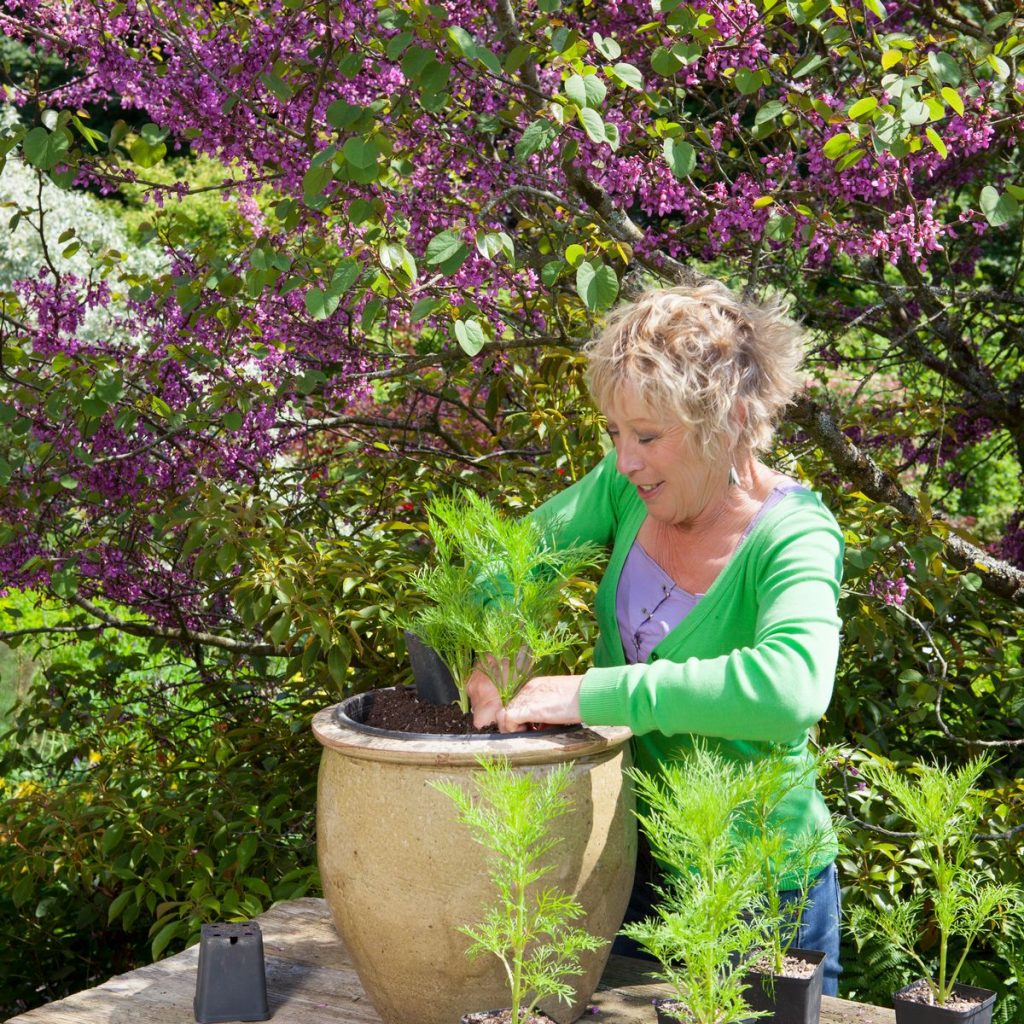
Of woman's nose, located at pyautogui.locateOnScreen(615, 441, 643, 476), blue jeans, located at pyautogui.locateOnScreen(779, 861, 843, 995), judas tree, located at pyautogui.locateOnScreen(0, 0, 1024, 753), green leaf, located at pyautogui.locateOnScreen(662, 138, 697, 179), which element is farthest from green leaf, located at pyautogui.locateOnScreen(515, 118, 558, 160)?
blue jeans, located at pyautogui.locateOnScreen(779, 861, 843, 995)

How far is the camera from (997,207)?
2400 mm

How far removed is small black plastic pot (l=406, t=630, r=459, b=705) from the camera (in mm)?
1839

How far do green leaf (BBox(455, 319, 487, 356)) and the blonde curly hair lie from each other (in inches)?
15.5

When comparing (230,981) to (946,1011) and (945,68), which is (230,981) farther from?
(945,68)

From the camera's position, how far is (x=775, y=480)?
1.89 m

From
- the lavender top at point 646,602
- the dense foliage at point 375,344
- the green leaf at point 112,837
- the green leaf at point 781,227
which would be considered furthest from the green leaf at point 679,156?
the green leaf at point 112,837

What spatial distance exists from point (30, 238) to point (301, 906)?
33.2 feet

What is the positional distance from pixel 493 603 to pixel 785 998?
0.63 m

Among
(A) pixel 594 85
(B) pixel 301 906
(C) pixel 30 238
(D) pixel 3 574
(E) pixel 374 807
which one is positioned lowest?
(B) pixel 301 906

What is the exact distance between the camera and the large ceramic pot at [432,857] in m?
1.60

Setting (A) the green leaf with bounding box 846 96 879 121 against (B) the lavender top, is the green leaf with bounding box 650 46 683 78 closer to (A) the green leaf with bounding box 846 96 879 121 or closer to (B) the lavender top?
(A) the green leaf with bounding box 846 96 879 121

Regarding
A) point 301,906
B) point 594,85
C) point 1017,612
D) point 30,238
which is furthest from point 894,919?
point 30,238

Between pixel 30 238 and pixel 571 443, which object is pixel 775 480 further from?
pixel 30 238

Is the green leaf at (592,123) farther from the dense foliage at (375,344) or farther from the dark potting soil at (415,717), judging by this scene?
the dark potting soil at (415,717)
